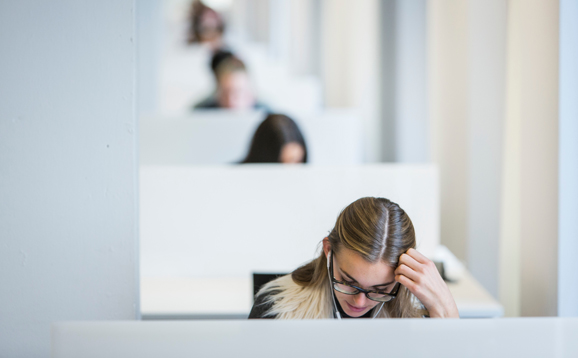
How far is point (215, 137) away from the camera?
3117 millimetres

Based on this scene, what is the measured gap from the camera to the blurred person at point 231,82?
370cm

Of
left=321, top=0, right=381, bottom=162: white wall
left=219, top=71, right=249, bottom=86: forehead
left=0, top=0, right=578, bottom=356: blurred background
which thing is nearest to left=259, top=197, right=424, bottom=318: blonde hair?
left=0, top=0, right=578, bottom=356: blurred background

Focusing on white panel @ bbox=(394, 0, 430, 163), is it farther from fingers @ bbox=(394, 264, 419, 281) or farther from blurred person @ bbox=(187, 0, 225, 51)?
blurred person @ bbox=(187, 0, 225, 51)

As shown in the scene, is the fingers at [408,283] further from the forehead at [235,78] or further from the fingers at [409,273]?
the forehead at [235,78]

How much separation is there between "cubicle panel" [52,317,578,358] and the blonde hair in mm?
374

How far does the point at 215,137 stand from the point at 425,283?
88.7 inches

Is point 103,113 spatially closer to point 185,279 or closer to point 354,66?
point 185,279

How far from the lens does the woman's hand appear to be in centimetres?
104

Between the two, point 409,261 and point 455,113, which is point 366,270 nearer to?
point 409,261

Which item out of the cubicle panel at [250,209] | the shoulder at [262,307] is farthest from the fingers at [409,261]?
the cubicle panel at [250,209]

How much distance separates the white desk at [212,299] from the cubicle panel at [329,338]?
0.81m

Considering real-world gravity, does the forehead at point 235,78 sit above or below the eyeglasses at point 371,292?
above

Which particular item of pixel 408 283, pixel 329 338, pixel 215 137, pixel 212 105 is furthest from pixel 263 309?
pixel 212 105

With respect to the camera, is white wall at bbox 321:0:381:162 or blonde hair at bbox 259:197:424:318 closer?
blonde hair at bbox 259:197:424:318
